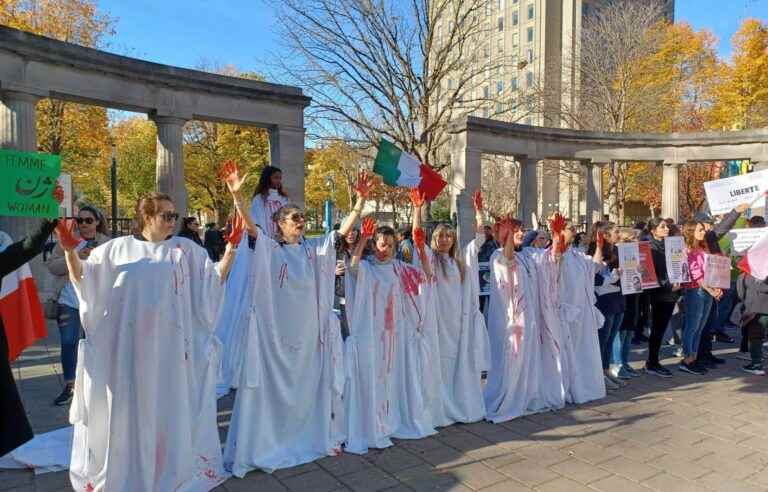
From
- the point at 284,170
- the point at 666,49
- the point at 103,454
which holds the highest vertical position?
the point at 666,49

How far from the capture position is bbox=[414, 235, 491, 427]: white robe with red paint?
17.3 ft

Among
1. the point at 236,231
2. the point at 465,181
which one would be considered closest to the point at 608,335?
the point at 236,231

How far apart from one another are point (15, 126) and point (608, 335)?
11.2m

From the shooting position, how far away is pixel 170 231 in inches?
148

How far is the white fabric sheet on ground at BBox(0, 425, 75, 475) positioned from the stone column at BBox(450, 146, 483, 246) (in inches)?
458

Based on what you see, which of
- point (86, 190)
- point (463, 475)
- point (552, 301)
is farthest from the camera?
point (86, 190)

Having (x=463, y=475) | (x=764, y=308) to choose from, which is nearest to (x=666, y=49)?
(x=764, y=308)

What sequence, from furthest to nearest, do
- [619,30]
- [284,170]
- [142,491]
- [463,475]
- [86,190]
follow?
[86,190] → [619,30] → [284,170] → [463,475] → [142,491]

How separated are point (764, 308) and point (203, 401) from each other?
23.4 ft

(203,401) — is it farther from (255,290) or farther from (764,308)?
(764,308)

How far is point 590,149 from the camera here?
19.0 meters

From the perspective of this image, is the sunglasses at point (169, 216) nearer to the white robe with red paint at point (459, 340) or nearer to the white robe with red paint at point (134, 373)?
the white robe with red paint at point (134, 373)

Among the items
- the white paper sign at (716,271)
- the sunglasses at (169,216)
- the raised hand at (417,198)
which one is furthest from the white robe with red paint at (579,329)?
the sunglasses at (169,216)

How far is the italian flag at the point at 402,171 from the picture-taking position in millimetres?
5176
